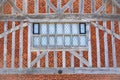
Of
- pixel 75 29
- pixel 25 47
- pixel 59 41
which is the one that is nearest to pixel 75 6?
pixel 75 29

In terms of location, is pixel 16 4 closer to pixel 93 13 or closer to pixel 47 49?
pixel 47 49

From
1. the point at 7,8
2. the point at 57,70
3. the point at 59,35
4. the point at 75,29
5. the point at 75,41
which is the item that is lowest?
the point at 57,70

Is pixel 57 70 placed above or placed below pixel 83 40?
below

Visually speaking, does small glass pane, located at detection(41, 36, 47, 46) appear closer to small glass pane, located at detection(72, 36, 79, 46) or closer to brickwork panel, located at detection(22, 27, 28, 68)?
brickwork panel, located at detection(22, 27, 28, 68)

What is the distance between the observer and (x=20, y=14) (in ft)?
37.9

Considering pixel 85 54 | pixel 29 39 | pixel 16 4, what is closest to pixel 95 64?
pixel 85 54

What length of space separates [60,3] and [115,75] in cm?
301

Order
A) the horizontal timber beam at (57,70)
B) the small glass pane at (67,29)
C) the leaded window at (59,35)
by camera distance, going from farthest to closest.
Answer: the small glass pane at (67,29) → the leaded window at (59,35) → the horizontal timber beam at (57,70)

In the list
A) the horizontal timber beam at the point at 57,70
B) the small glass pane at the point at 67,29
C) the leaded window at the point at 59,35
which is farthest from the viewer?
the small glass pane at the point at 67,29

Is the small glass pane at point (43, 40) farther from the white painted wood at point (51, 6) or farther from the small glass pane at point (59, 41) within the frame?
the white painted wood at point (51, 6)

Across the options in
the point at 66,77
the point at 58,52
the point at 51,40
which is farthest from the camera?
the point at 51,40

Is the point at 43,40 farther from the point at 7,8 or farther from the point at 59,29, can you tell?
the point at 7,8

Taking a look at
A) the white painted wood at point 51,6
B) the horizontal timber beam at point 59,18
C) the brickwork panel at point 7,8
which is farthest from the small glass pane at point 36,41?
the brickwork panel at point 7,8

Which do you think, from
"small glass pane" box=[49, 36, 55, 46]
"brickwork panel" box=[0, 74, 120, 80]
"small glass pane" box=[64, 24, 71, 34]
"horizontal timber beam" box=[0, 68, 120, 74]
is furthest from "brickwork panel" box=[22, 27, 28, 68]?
"small glass pane" box=[64, 24, 71, 34]
